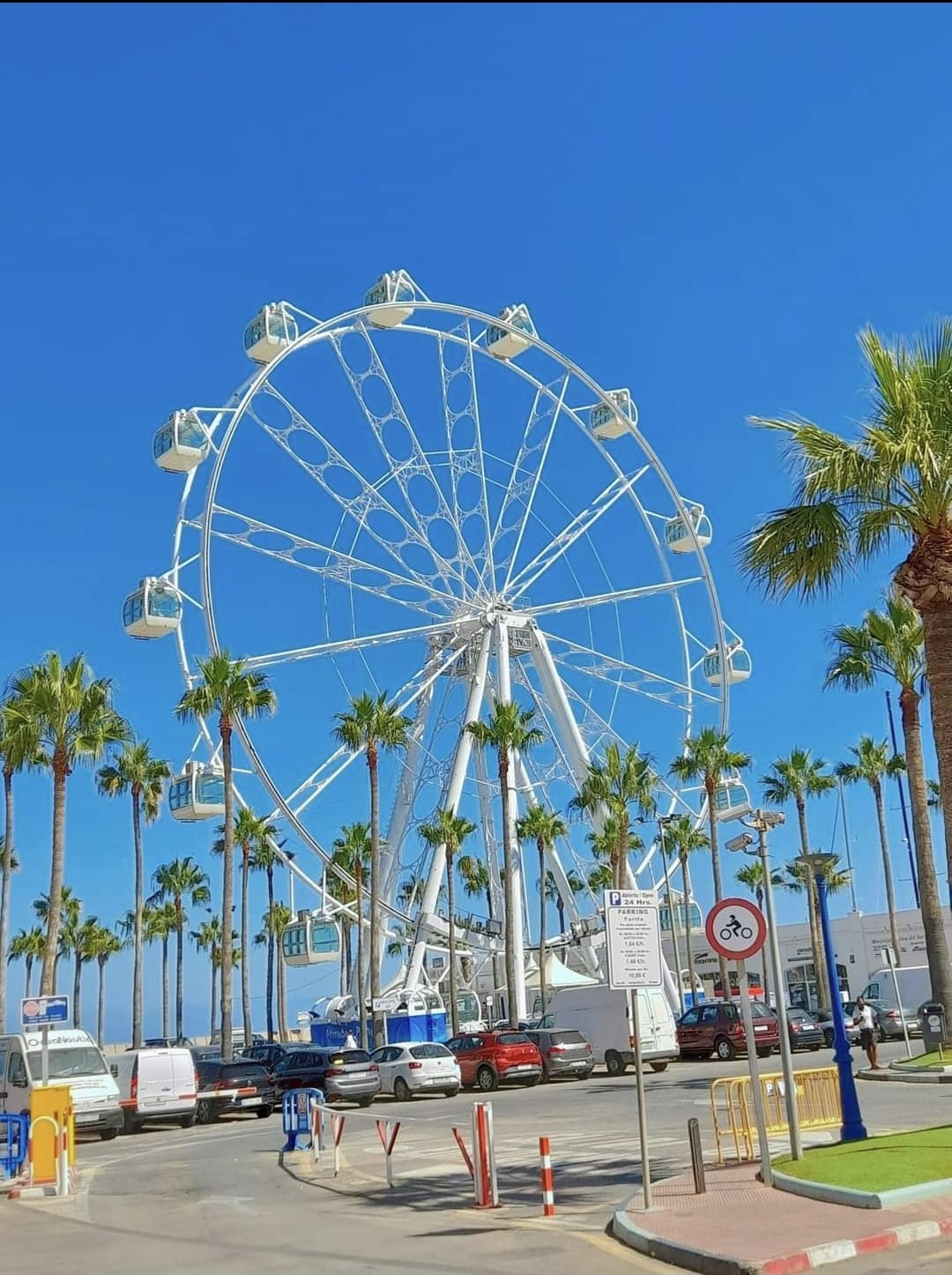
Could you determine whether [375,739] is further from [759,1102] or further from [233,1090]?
[759,1102]

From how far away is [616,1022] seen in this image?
36.3 metres

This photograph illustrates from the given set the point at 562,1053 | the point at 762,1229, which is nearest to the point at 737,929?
the point at 762,1229

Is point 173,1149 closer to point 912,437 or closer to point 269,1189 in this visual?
point 269,1189

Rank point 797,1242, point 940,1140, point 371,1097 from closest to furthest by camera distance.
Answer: point 797,1242 < point 940,1140 < point 371,1097

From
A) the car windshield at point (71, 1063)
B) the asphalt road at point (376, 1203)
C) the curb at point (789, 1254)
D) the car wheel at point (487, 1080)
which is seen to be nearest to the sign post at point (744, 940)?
the asphalt road at point (376, 1203)

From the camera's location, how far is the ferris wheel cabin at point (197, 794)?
Result: 42250 mm

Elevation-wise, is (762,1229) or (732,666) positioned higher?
(732,666)

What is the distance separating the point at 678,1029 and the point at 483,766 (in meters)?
13.5

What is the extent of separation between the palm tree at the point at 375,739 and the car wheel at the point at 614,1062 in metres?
12.0

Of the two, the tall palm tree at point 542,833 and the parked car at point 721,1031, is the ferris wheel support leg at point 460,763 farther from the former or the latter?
the parked car at point 721,1031

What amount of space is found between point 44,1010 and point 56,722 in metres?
18.9

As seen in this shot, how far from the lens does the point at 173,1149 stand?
22.6 meters

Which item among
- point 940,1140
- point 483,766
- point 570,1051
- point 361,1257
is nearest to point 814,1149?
point 940,1140

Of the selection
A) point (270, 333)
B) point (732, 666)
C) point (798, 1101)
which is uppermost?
point (270, 333)
